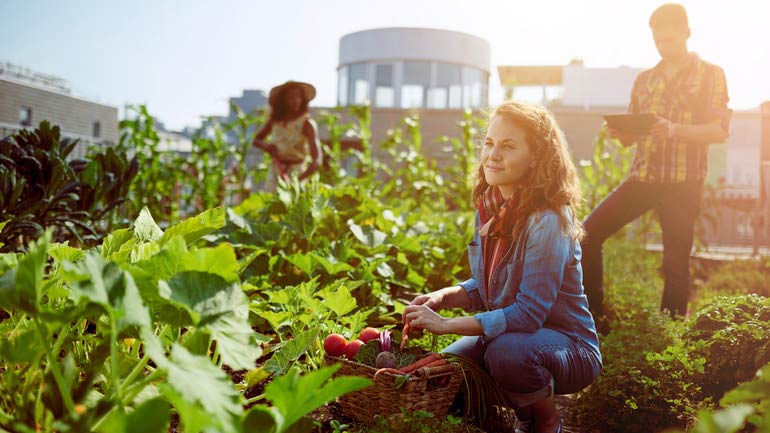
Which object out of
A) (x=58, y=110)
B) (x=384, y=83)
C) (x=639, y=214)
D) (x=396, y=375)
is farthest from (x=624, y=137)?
(x=58, y=110)

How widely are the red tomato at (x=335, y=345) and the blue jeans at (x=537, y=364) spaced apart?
430 mm

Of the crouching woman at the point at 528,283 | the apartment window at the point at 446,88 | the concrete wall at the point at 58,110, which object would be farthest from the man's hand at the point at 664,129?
the concrete wall at the point at 58,110

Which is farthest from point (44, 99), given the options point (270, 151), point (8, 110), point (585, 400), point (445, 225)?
point (585, 400)

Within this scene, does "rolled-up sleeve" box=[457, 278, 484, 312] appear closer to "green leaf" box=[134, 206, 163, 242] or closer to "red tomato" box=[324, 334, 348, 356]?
"red tomato" box=[324, 334, 348, 356]

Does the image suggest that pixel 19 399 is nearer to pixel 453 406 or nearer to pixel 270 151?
pixel 453 406

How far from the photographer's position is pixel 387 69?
22.3 meters

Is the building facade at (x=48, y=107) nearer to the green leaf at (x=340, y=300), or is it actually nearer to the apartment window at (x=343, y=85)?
the apartment window at (x=343, y=85)

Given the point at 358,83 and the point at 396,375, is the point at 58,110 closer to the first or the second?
the point at 358,83

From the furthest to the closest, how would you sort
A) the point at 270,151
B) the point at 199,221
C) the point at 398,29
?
1. the point at 398,29
2. the point at 270,151
3. the point at 199,221

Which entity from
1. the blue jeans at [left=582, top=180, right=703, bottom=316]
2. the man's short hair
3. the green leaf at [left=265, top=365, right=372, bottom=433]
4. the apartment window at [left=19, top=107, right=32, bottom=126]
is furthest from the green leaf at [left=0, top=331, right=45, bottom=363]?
the apartment window at [left=19, top=107, right=32, bottom=126]

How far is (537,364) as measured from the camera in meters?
1.94

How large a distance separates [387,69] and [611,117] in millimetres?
19426

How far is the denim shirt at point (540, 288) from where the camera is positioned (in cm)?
193

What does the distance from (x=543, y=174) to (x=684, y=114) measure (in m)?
1.71
